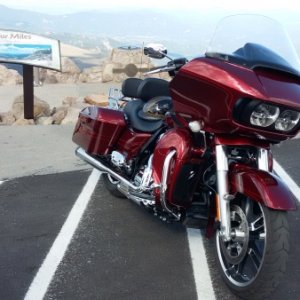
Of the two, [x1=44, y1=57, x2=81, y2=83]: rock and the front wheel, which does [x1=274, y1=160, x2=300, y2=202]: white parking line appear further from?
[x1=44, y1=57, x2=81, y2=83]: rock

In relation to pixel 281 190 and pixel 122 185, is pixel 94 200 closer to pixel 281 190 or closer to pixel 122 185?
pixel 122 185

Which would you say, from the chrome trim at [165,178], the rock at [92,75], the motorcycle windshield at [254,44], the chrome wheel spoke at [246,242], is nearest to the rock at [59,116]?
the chrome trim at [165,178]

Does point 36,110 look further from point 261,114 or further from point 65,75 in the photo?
point 65,75

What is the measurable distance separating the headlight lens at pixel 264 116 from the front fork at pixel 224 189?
12.1 inches

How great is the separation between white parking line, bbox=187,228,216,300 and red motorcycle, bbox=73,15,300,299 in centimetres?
14

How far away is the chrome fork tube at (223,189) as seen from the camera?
10.1ft

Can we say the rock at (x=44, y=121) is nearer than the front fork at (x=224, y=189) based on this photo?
No

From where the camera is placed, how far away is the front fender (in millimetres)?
2854

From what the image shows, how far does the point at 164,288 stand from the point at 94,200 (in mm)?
1933

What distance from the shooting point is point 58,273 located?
3.52m

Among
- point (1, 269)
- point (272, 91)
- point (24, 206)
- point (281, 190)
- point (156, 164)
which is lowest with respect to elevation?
point (24, 206)

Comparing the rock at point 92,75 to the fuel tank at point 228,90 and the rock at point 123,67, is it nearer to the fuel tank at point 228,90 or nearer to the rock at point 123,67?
the rock at point 123,67

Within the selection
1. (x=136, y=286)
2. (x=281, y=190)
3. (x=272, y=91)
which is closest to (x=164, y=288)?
(x=136, y=286)

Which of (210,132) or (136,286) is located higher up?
(210,132)
